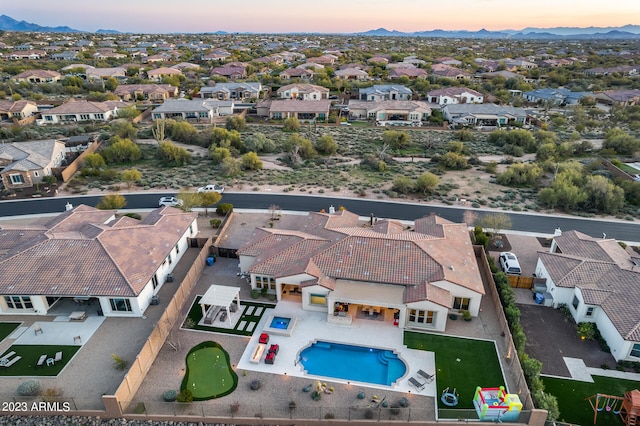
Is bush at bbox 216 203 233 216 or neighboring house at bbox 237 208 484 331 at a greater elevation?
neighboring house at bbox 237 208 484 331

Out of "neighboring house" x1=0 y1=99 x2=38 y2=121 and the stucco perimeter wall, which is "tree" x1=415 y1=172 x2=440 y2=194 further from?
"neighboring house" x1=0 y1=99 x2=38 y2=121

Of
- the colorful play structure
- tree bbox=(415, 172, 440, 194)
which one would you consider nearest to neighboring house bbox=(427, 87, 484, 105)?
tree bbox=(415, 172, 440, 194)

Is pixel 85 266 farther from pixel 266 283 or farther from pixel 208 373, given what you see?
pixel 266 283

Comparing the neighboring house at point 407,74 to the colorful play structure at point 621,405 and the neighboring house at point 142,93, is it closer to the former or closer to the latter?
the neighboring house at point 142,93

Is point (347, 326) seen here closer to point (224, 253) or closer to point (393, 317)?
point (393, 317)

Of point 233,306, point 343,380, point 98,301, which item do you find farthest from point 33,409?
point 343,380

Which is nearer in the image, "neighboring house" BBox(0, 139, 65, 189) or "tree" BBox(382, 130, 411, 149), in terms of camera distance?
"neighboring house" BBox(0, 139, 65, 189)

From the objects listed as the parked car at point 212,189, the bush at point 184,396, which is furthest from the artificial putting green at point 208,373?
the parked car at point 212,189
